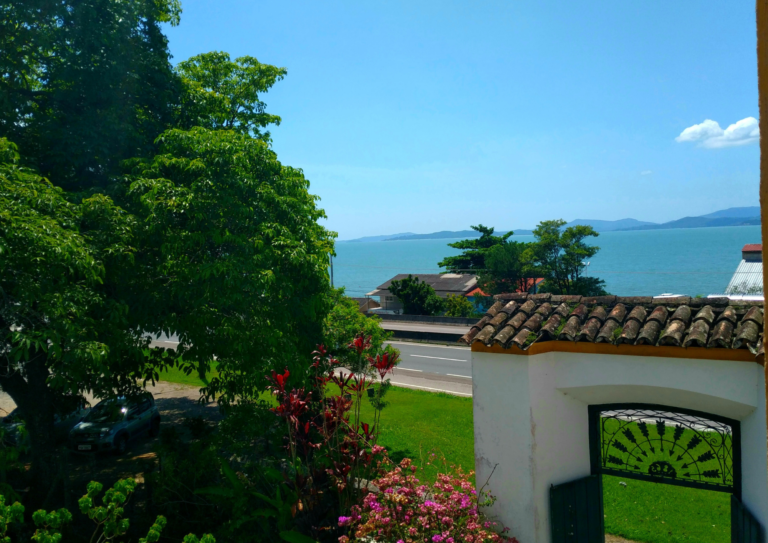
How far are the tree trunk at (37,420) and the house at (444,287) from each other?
45.8 m

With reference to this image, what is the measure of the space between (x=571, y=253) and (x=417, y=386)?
2484cm

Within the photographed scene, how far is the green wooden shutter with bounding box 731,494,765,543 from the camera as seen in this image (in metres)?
5.37

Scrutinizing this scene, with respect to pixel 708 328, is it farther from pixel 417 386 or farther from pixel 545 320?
pixel 417 386

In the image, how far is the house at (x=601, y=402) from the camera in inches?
221

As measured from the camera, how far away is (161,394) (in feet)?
71.3

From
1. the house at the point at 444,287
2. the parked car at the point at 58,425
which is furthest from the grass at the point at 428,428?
the house at the point at 444,287

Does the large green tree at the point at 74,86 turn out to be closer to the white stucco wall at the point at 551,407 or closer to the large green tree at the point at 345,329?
the large green tree at the point at 345,329

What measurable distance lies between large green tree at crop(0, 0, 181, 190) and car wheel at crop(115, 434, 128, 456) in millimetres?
7153

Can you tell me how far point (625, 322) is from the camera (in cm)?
626

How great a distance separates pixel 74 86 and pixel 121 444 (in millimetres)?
9147

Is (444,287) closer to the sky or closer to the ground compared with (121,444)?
closer to the sky

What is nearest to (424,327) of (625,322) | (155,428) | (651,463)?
(155,428)

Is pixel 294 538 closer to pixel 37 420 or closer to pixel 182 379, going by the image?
pixel 37 420

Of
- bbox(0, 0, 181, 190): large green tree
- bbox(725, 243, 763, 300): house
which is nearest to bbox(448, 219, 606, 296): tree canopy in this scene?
bbox(725, 243, 763, 300): house
